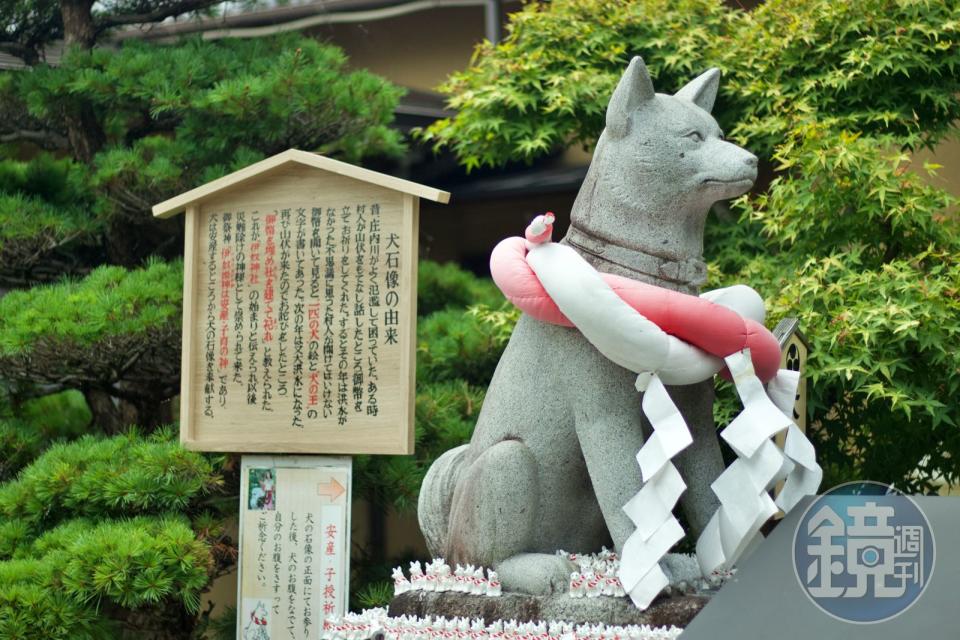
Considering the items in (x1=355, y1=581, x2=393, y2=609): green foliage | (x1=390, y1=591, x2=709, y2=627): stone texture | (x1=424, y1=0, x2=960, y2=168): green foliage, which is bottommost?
(x1=355, y1=581, x2=393, y2=609): green foliage

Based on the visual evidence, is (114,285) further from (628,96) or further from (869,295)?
(869,295)

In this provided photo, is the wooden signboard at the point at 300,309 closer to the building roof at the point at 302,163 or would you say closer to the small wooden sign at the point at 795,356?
the building roof at the point at 302,163

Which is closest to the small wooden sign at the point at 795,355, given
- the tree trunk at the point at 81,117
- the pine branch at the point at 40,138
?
the tree trunk at the point at 81,117

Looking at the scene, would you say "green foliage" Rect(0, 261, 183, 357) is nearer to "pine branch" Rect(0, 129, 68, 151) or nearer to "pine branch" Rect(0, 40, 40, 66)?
"pine branch" Rect(0, 129, 68, 151)

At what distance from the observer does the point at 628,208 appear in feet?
14.2

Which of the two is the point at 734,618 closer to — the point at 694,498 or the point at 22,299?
the point at 694,498

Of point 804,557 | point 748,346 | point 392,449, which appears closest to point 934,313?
point 748,346

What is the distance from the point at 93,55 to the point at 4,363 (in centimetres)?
172

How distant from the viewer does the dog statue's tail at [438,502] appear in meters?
4.65

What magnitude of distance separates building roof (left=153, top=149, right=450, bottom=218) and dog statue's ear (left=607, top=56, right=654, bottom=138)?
0.98m

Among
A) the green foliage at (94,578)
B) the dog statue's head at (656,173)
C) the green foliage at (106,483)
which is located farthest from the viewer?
the green foliage at (106,483)

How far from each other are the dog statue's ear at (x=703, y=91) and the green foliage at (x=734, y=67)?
1.70m

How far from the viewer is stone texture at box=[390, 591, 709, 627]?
402cm

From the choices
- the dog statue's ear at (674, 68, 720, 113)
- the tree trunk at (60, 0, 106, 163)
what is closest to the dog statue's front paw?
the dog statue's ear at (674, 68, 720, 113)
